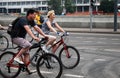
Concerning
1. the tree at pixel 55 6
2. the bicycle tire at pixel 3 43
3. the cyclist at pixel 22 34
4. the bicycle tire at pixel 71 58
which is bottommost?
the tree at pixel 55 6

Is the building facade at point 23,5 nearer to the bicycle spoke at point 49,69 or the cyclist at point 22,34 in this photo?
the cyclist at point 22,34

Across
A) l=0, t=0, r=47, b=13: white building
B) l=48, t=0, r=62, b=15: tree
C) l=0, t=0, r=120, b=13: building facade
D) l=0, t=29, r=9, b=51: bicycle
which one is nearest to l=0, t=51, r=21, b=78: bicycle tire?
l=0, t=29, r=9, b=51: bicycle

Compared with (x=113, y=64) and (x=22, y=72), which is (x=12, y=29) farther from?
(x=113, y=64)

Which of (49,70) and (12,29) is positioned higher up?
(12,29)

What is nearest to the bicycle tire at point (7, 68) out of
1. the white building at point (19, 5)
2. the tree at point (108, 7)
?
the tree at point (108, 7)

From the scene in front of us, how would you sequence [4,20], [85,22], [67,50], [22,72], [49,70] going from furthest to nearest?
[4,20]
[85,22]
[67,50]
[22,72]
[49,70]

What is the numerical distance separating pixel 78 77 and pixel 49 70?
2.87 feet

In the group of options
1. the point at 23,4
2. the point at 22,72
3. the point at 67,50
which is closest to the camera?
the point at 22,72

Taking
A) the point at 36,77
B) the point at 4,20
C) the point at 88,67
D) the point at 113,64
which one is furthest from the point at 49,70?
the point at 4,20

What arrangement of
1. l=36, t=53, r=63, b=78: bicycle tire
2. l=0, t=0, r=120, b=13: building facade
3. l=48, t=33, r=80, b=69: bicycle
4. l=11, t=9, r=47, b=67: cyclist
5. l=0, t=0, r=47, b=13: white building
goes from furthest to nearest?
l=0, t=0, r=47, b=13: white building
l=0, t=0, r=120, b=13: building facade
l=48, t=33, r=80, b=69: bicycle
l=11, t=9, r=47, b=67: cyclist
l=36, t=53, r=63, b=78: bicycle tire

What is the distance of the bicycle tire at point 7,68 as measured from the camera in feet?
30.7

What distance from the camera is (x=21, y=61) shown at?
Answer: 9.24 meters

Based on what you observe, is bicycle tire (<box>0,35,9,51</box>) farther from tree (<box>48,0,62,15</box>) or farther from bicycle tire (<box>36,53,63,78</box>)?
tree (<box>48,0,62,15</box>)

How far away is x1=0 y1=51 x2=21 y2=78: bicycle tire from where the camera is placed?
9.35 m
